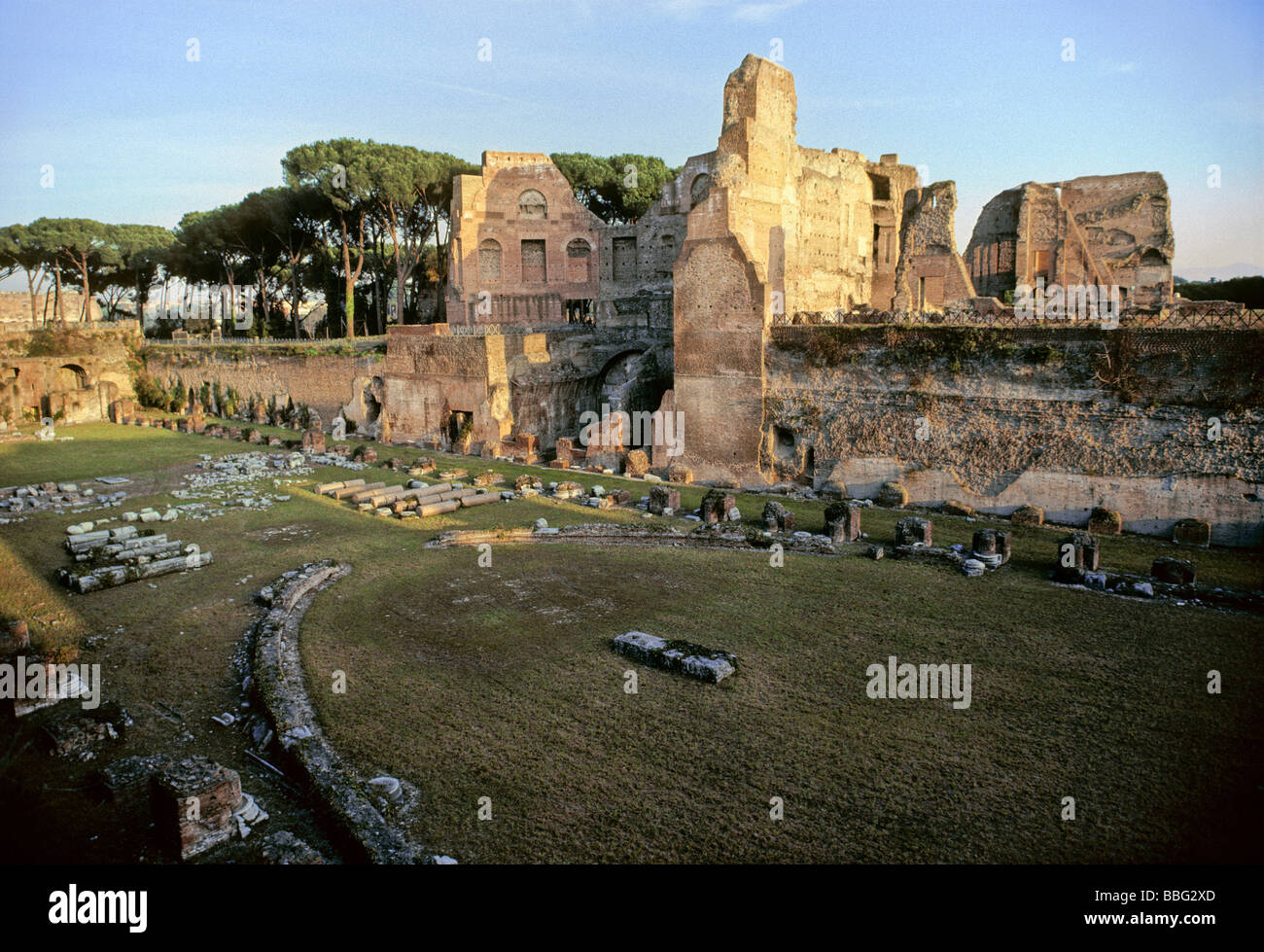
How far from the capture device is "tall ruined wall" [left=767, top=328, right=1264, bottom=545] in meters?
12.8

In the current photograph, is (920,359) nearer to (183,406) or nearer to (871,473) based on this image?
(871,473)

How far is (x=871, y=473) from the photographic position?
53.7 feet

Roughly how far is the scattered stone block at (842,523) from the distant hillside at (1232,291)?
20.6 metres

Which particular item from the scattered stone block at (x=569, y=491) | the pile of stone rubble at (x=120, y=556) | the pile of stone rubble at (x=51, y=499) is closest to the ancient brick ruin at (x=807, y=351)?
the scattered stone block at (x=569, y=491)

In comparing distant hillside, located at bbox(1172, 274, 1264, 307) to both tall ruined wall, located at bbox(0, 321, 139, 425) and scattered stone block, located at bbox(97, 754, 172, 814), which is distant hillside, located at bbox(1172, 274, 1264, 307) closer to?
scattered stone block, located at bbox(97, 754, 172, 814)

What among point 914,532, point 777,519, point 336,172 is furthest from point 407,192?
point 914,532

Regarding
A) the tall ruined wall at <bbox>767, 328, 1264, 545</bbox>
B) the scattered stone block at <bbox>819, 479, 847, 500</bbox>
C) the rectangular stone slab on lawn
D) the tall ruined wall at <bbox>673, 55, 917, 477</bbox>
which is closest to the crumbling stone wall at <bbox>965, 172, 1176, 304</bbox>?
the tall ruined wall at <bbox>673, 55, 917, 477</bbox>

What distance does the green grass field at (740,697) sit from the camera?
5.41 metres

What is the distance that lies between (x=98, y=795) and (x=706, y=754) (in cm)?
461

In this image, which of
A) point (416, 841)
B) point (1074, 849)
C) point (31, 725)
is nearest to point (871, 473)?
point (1074, 849)

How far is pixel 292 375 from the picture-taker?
2927cm

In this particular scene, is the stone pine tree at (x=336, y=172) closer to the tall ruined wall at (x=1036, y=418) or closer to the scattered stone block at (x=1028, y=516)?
the tall ruined wall at (x=1036, y=418)

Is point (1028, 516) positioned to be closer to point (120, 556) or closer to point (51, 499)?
point (120, 556)

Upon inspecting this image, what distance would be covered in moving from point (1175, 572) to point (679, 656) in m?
6.91
